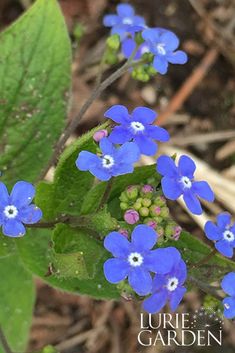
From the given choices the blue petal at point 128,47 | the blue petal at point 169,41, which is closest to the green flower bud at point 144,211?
the blue petal at point 169,41

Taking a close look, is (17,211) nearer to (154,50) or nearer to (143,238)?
(143,238)

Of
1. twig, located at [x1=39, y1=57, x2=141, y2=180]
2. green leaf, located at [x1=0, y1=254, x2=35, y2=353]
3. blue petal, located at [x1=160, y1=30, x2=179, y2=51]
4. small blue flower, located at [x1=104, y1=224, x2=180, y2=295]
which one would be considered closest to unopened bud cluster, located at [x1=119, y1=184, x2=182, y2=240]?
small blue flower, located at [x1=104, y1=224, x2=180, y2=295]

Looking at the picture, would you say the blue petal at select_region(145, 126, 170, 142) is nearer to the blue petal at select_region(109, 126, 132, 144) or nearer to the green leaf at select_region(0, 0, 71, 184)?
the blue petal at select_region(109, 126, 132, 144)

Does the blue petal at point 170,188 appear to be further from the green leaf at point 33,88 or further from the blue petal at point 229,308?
the green leaf at point 33,88

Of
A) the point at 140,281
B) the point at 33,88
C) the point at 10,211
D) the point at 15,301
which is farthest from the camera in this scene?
the point at 15,301

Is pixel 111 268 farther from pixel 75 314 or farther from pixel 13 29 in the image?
pixel 75 314

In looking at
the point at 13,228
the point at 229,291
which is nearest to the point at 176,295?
the point at 229,291
